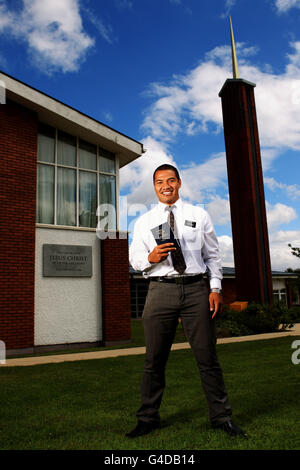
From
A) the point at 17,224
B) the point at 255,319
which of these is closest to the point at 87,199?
the point at 17,224

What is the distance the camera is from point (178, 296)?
10.5 ft

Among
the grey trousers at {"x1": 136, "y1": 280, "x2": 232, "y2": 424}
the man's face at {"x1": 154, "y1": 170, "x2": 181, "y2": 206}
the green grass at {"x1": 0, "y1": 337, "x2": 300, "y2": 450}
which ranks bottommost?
the green grass at {"x1": 0, "y1": 337, "x2": 300, "y2": 450}

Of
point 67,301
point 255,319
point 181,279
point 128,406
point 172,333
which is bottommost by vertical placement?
point 128,406

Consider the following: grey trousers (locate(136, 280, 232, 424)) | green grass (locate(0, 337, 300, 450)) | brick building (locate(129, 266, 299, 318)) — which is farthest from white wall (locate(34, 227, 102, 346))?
brick building (locate(129, 266, 299, 318))

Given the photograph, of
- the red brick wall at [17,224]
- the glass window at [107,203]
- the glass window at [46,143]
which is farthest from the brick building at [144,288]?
the red brick wall at [17,224]

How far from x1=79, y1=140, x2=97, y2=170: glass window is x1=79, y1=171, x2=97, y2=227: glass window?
24 cm

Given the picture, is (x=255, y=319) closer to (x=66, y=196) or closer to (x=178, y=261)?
(x=66, y=196)

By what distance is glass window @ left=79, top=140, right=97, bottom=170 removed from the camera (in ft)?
39.1

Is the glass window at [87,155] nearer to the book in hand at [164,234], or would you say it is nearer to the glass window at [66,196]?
the glass window at [66,196]

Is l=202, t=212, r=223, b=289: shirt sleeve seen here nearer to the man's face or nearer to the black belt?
the black belt

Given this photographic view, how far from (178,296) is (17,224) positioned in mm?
7738

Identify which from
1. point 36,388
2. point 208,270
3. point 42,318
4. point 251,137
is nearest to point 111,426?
point 208,270

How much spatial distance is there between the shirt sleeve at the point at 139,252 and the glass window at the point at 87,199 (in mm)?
8258
